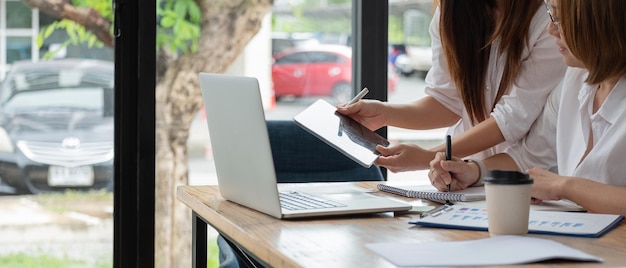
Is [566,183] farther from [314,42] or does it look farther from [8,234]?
[8,234]

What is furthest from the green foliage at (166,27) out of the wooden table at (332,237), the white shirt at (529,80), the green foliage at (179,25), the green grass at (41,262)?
the wooden table at (332,237)

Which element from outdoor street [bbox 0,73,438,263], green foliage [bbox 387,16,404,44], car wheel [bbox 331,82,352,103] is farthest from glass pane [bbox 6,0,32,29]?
green foliage [bbox 387,16,404,44]

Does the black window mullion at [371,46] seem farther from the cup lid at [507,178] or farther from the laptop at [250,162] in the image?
the cup lid at [507,178]

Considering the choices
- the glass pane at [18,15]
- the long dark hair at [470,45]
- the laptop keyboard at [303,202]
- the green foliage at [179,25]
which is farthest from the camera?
the green foliage at [179,25]

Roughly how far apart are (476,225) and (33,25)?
7.09ft

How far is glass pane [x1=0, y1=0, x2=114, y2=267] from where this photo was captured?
3.20 metres

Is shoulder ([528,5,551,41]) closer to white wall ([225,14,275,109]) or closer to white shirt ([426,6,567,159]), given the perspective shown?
white shirt ([426,6,567,159])

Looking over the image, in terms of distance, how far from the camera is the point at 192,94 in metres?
3.39


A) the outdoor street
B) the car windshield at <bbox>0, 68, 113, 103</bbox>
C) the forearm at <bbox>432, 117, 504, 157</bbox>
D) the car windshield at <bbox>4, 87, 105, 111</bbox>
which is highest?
the car windshield at <bbox>0, 68, 113, 103</bbox>

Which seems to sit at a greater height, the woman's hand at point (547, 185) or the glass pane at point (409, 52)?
the glass pane at point (409, 52)

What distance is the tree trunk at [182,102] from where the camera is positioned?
3.35 meters

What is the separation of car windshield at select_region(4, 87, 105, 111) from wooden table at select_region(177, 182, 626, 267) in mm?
1498

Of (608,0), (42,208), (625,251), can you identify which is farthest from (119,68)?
(625,251)

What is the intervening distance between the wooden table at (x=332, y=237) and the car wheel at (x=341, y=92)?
1.71 meters
